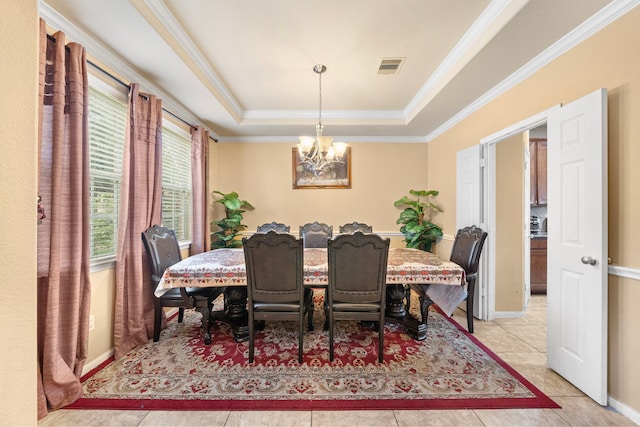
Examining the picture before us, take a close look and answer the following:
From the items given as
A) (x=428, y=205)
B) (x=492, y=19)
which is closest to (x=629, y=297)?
(x=492, y=19)

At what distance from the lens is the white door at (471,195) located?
10.1 ft

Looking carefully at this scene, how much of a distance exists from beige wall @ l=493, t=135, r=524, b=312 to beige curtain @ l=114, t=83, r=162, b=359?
3.78 metres

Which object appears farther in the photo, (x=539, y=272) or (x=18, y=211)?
(x=539, y=272)

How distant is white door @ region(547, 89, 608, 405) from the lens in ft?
5.59

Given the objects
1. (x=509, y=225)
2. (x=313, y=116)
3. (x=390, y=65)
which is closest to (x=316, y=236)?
(x=313, y=116)

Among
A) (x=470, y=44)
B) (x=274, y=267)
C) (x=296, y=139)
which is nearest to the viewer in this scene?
(x=274, y=267)

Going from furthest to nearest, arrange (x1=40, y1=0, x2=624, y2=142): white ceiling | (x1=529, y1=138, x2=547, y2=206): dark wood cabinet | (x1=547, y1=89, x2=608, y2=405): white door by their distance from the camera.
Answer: (x1=529, y1=138, x2=547, y2=206): dark wood cabinet → (x1=40, y1=0, x2=624, y2=142): white ceiling → (x1=547, y1=89, x2=608, y2=405): white door

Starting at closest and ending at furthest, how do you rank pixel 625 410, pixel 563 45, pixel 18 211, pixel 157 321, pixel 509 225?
pixel 18 211
pixel 625 410
pixel 563 45
pixel 157 321
pixel 509 225

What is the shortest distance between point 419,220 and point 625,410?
2.92 m

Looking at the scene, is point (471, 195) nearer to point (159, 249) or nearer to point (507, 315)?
point (507, 315)

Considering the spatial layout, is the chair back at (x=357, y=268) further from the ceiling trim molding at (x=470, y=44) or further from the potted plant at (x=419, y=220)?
the potted plant at (x=419, y=220)

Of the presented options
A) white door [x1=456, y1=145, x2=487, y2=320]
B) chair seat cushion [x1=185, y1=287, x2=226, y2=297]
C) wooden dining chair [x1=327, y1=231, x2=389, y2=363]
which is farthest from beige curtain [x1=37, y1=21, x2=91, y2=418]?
white door [x1=456, y1=145, x2=487, y2=320]

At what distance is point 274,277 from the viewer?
7.07ft

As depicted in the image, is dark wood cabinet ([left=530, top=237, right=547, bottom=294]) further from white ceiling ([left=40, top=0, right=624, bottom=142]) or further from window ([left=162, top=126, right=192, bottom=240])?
window ([left=162, top=126, right=192, bottom=240])
